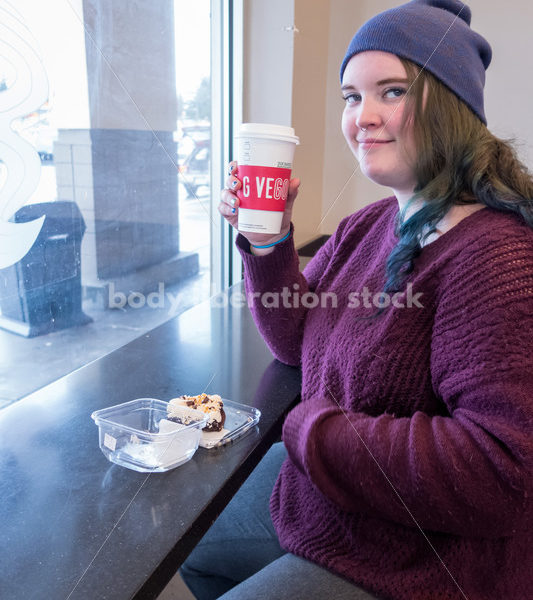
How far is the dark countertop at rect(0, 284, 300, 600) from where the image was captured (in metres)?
0.54

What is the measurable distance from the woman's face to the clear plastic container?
47 cm

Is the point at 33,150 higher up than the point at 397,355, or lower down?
higher up

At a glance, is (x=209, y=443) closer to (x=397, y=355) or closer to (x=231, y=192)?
(x=397, y=355)

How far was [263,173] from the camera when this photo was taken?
2.82ft

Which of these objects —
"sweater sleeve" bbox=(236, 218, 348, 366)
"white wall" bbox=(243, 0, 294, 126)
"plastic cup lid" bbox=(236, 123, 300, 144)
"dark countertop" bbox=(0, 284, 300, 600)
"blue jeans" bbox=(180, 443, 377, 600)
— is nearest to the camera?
"dark countertop" bbox=(0, 284, 300, 600)

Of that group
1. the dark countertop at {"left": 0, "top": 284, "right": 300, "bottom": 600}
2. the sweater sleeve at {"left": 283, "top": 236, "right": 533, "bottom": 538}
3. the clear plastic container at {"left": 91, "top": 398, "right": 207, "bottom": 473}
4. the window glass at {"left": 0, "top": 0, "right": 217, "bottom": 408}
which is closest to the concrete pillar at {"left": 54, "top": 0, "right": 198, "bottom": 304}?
the window glass at {"left": 0, "top": 0, "right": 217, "bottom": 408}

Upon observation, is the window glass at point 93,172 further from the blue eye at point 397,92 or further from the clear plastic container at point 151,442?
the blue eye at point 397,92

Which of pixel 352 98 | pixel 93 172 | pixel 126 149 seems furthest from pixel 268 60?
pixel 352 98

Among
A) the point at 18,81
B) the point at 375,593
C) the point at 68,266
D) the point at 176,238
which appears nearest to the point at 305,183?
the point at 176,238

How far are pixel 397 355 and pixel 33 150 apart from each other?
70 centimetres

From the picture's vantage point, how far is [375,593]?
2.31 ft

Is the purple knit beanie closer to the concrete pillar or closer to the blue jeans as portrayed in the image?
the concrete pillar

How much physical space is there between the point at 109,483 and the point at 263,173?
1.67 ft

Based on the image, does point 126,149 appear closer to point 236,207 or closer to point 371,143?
point 236,207
